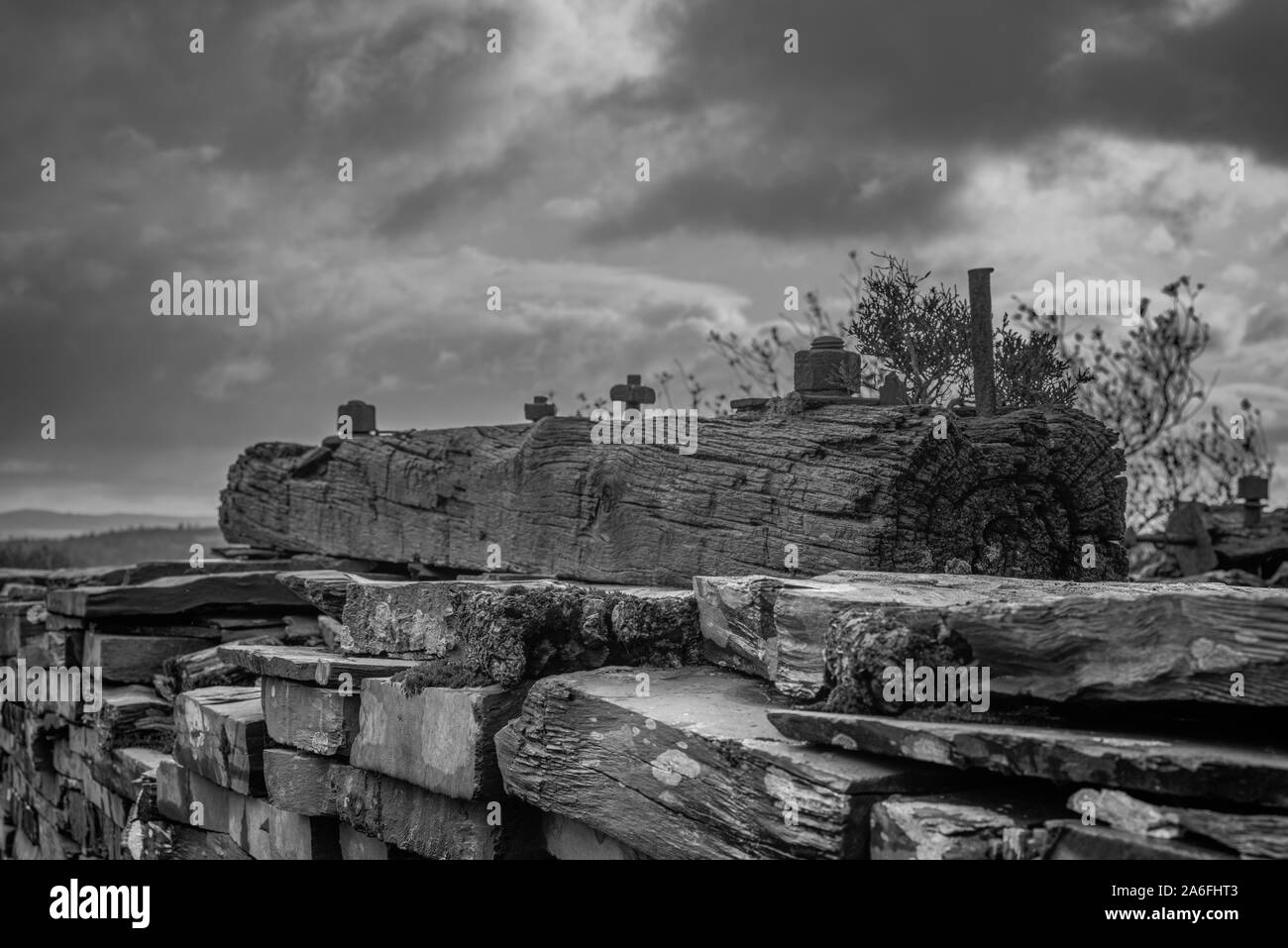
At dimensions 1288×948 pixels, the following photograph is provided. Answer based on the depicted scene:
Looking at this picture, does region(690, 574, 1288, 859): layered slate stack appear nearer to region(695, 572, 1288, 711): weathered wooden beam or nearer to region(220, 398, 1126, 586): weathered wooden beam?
region(695, 572, 1288, 711): weathered wooden beam

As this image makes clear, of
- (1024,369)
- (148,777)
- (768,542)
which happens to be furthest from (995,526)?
(148,777)

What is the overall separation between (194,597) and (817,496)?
249 inches

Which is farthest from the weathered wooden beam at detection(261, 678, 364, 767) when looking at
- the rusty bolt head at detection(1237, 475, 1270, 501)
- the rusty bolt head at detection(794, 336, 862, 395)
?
the rusty bolt head at detection(1237, 475, 1270, 501)

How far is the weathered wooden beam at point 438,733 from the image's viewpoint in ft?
15.9

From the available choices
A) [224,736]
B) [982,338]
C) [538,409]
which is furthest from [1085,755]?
[538,409]

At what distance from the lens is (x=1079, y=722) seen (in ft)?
11.1

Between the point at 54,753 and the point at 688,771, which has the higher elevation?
the point at 688,771

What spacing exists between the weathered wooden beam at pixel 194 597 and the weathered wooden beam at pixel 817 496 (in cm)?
239

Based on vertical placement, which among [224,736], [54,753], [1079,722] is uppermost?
[1079,722]

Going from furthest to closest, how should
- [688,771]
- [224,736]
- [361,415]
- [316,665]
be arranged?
[361,415], [224,736], [316,665], [688,771]

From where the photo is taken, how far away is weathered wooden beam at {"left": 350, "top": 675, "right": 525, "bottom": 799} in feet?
15.9

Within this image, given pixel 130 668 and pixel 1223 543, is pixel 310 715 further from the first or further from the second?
pixel 1223 543

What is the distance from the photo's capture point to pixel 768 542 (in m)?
6.77
